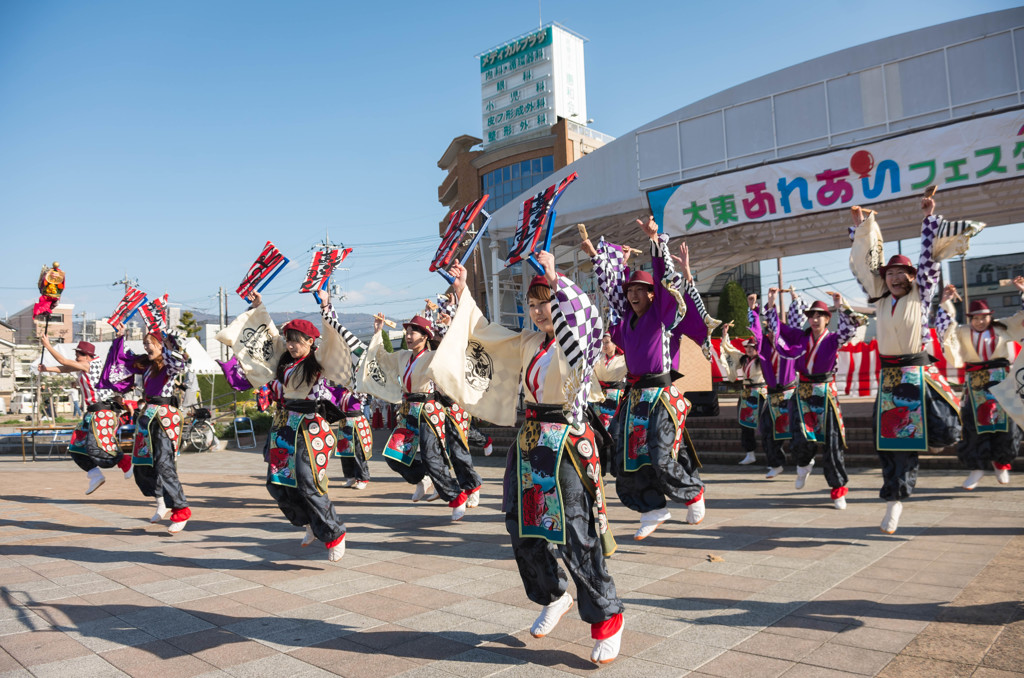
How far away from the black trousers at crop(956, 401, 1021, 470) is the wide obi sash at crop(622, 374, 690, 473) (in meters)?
4.33

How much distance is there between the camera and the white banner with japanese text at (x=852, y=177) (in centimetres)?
977

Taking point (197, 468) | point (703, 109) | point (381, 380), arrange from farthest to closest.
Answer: point (703, 109)
point (197, 468)
point (381, 380)

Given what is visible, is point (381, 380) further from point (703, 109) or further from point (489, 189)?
point (489, 189)

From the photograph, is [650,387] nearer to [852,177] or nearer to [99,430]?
[99,430]

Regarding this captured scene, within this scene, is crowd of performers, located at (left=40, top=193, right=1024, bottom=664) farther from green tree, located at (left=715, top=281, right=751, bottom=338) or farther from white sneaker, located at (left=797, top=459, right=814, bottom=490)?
green tree, located at (left=715, top=281, right=751, bottom=338)

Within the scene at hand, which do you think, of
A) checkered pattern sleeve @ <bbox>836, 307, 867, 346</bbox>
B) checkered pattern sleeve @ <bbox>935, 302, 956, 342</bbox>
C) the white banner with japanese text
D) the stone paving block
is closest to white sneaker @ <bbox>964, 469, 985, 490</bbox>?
checkered pattern sleeve @ <bbox>935, 302, 956, 342</bbox>

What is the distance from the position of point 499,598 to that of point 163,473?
4297mm

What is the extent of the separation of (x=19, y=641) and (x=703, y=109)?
14.9 metres

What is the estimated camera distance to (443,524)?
22.2 ft

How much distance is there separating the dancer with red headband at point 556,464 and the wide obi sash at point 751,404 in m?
7.72

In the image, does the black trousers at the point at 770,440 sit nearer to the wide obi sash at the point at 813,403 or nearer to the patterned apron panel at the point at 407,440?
the wide obi sash at the point at 813,403

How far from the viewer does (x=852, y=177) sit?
1088 cm

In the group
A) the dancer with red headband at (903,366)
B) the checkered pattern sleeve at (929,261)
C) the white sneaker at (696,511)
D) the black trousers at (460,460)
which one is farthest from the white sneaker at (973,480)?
the black trousers at (460,460)

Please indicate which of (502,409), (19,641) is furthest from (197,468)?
(502,409)
